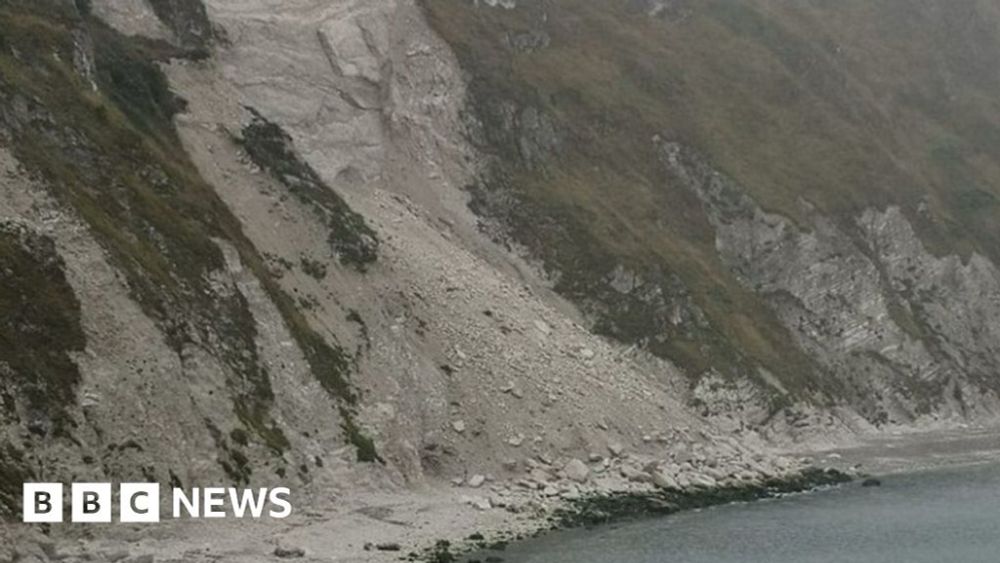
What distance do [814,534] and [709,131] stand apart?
5731cm

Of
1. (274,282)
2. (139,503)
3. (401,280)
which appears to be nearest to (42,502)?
(139,503)

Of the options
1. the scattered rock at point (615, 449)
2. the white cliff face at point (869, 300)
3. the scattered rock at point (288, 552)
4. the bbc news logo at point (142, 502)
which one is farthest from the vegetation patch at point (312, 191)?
the white cliff face at point (869, 300)

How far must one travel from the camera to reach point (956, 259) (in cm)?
11394

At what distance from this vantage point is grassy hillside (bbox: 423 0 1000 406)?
3629 inches

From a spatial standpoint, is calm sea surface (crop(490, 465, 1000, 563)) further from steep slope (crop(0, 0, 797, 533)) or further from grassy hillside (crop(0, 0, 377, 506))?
grassy hillside (crop(0, 0, 377, 506))

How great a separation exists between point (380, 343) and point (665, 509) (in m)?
15.9

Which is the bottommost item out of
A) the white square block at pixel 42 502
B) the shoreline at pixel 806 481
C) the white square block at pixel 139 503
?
the shoreline at pixel 806 481

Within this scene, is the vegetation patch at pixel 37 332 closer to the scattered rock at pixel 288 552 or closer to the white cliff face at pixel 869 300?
the scattered rock at pixel 288 552

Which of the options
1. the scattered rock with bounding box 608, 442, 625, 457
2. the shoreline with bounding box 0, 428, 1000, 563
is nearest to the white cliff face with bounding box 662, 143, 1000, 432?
the shoreline with bounding box 0, 428, 1000, 563

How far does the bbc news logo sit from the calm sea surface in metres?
9.29

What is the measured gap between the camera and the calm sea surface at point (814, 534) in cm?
5479

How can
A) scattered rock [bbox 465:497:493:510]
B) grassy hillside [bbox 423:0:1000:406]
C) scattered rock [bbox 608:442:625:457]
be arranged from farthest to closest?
grassy hillside [bbox 423:0:1000:406]
scattered rock [bbox 608:442:625:457]
scattered rock [bbox 465:497:493:510]

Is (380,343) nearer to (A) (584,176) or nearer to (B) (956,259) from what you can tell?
(A) (584,176)

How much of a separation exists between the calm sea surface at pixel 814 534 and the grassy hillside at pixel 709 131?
18.8 metres
